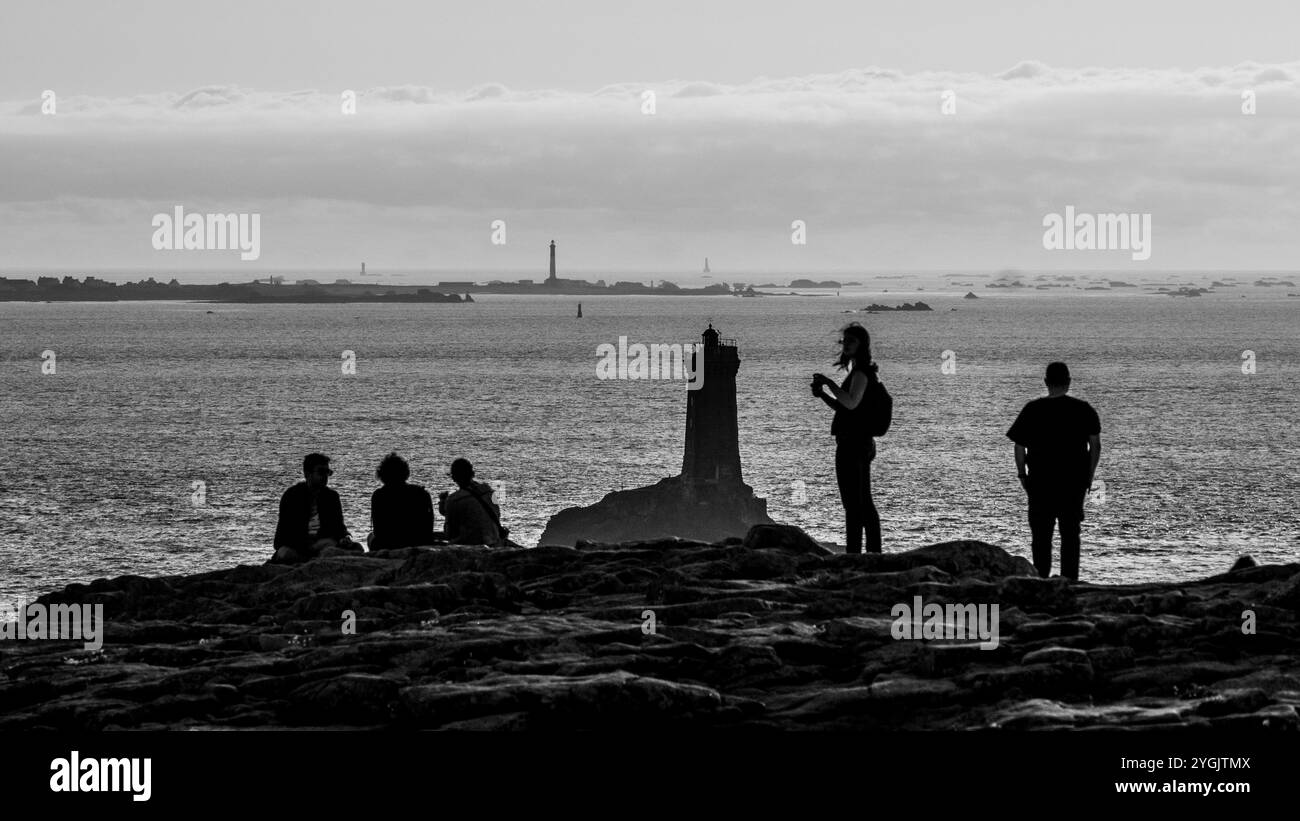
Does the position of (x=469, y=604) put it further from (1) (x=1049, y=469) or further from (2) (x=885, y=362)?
(2) (x=885, y=362)

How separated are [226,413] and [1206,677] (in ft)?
351

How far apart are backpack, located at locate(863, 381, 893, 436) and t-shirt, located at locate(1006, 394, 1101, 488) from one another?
1031mm

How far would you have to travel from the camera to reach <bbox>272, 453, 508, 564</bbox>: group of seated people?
1530 cm

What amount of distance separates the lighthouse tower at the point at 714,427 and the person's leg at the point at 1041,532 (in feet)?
137

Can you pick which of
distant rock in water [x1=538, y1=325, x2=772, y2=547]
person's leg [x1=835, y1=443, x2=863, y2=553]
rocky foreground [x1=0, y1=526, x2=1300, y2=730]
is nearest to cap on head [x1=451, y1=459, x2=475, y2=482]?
rocky foreground [x1=0, y1=526, x2=1300, y2=730]

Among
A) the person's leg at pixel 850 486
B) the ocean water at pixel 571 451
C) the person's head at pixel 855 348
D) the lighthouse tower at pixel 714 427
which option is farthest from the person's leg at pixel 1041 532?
the lighthouse tower at pixel 714 427

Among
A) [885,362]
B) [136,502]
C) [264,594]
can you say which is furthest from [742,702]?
[885,362]

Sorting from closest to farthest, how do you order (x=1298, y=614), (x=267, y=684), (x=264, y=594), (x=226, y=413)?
(x=267, y=684), (x=1298, y=614), (x=264, y=594), (x=226, y=413)

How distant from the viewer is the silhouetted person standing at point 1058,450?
13312 millimetres

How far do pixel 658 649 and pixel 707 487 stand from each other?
4599 cm

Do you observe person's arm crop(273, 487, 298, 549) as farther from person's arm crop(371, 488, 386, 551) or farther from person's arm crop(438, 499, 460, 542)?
person's arm crop(438, 499, 460, 542)

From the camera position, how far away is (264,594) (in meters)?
13.8

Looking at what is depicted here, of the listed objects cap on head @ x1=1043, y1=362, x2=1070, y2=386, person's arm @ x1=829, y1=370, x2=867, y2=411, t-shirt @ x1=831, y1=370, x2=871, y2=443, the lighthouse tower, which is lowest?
the lighthouse tower

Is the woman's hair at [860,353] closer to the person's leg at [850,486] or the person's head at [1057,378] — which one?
the person's leg at [850,486]
